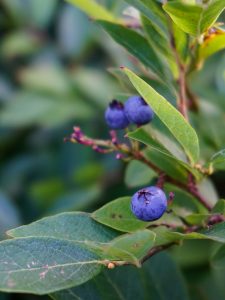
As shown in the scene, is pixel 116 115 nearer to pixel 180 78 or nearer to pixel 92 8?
pixel 180 78

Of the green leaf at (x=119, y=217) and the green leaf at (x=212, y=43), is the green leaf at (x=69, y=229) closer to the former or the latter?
the green leaf at (x=119, y=217)

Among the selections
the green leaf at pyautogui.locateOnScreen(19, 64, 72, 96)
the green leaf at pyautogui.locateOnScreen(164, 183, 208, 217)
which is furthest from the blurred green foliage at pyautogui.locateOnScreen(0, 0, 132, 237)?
the green leaf at pyautogui.locateOnScreen(164, 183, 208, 217)

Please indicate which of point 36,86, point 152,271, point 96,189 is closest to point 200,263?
point 96,189

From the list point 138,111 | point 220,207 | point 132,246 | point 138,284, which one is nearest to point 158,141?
point 138,111

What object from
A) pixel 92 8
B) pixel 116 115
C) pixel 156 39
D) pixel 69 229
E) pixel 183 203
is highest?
pixel 92 8

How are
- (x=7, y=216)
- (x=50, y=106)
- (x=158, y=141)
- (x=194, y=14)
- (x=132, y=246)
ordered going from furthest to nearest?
(x=50, y=106)
(x=7, y=216)
(x=158, y=141)
(x=194, y=14)
(x=132, y=246)
